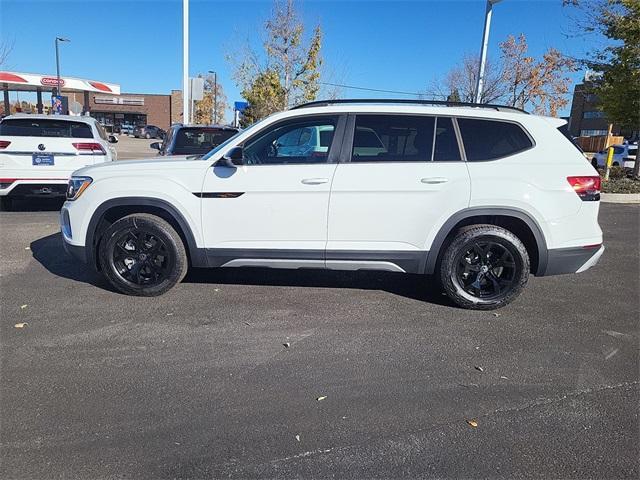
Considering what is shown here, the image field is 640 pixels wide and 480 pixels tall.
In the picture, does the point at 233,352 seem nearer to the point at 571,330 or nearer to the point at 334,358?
the point at 334,358

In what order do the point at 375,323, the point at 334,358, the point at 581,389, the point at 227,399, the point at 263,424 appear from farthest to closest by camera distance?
the point at 375,323, the point at 334,358, the point at 581,389, the point at 227,399, the point at 263,424

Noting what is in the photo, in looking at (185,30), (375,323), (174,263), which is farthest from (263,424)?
(185,30)

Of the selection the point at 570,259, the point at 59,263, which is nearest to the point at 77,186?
the point at 59,263

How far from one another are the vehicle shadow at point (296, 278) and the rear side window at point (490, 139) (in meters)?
1.50

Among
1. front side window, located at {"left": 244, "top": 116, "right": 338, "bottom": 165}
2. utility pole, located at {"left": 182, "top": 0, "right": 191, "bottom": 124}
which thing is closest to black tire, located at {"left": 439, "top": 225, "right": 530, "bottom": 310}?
front side window, located at {"left": 244, "top": 116, "right": 338, "bottom": 165}

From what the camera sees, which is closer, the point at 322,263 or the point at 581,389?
the point at 581,389

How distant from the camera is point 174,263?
4465 mm

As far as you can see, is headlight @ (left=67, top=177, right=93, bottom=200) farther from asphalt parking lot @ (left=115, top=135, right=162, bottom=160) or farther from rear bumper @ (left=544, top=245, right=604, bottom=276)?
asphalt parking lot @ (left=115, top=135, right=162, bottom=160)

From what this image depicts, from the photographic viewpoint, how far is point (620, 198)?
512 inches

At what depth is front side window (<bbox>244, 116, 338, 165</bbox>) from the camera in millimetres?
4367

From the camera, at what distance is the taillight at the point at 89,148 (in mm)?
8056

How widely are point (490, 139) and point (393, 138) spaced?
2.98 ft

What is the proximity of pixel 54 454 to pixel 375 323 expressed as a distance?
258 centimetres

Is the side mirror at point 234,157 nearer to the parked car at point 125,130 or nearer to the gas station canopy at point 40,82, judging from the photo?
the gas station canopy at point 40,82
